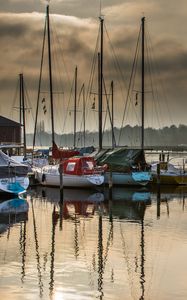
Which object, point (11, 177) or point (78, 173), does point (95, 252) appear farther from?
point (78, 173)

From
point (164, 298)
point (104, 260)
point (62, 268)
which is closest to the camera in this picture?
point (164, 298)

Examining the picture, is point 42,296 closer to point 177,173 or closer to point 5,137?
point 177,173

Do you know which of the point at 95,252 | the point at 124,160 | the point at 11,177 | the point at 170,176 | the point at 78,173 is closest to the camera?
the point at 95,252

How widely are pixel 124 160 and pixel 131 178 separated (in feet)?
5.87

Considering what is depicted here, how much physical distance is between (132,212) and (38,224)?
7.07 metres

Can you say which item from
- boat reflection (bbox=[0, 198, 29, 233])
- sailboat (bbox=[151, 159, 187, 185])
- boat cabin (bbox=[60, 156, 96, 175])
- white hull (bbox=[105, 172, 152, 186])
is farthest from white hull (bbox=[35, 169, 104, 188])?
boat reflection (bbox=[0, 198, 29, 233])

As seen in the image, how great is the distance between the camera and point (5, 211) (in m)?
34.9

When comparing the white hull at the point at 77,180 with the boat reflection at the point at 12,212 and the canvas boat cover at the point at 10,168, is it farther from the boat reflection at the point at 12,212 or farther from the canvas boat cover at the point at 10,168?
the boat reflection at the point at 12,212

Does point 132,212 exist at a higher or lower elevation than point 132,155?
lower

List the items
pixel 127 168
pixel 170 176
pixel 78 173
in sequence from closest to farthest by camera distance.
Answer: pixel 78 173, pixel 127 168, pixel 170 176

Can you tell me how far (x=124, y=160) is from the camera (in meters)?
51.3

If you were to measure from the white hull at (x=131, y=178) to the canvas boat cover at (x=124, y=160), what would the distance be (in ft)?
1.48

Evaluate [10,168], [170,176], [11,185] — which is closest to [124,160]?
[170,176]

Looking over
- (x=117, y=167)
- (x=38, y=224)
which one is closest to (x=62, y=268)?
(x=38, y=224)
